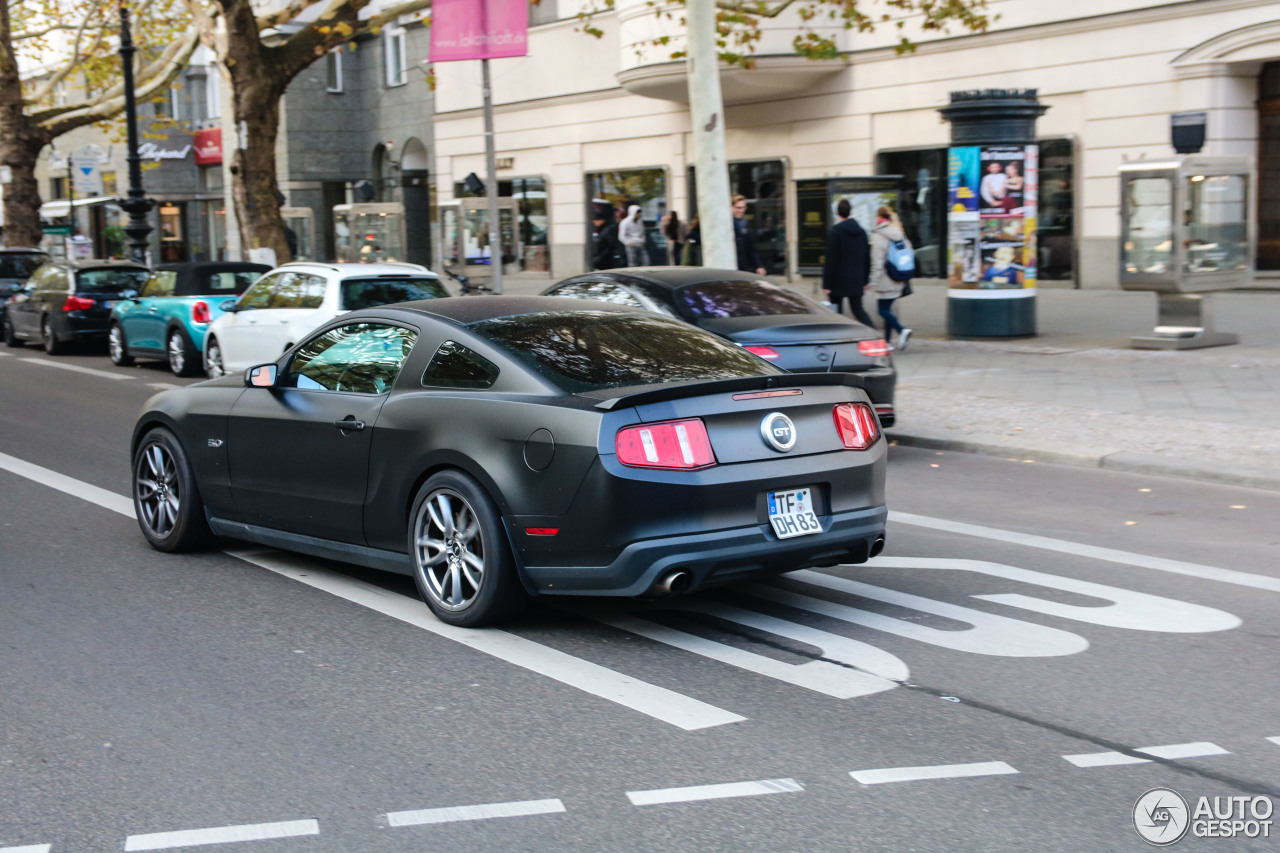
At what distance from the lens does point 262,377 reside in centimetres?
720

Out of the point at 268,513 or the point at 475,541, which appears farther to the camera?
the point at 268,513

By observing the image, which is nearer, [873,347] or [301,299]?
[873,347]

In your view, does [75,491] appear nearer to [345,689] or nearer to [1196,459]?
[345,689]

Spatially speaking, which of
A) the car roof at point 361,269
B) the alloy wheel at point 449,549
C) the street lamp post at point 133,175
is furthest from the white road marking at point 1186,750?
the street lamp post at point 133,175

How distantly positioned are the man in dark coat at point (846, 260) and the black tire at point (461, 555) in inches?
442

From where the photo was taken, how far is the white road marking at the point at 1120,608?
6.01 m

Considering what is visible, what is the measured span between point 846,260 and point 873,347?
6.24 m

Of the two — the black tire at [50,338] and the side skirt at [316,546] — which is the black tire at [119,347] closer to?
the black tire at [50,338]

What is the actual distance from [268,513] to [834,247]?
35.2 ft

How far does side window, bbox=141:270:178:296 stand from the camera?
62.6ft

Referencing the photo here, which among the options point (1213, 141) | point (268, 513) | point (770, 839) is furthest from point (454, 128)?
point (770, 839)

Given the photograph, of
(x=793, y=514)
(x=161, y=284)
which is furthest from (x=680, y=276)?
(x=161, y=284)

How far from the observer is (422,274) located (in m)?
15.4

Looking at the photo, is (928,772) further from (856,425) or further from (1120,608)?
(1120,608)
